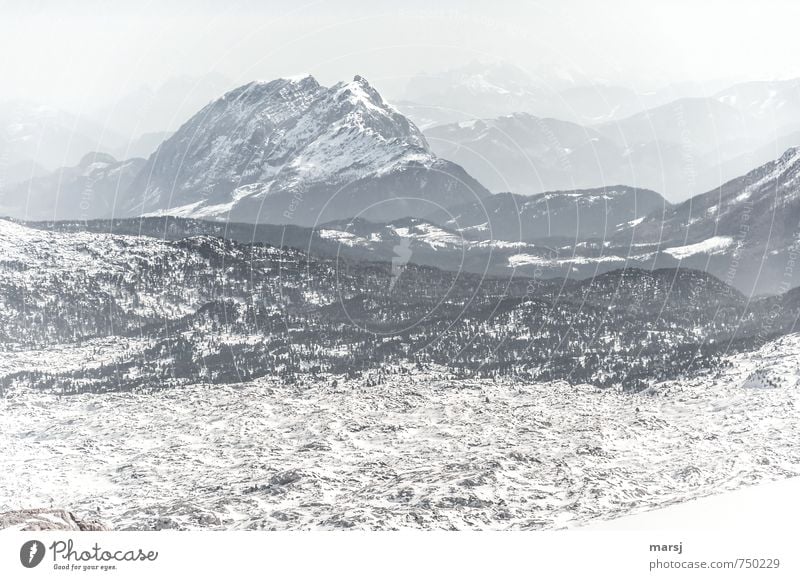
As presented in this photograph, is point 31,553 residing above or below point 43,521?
above

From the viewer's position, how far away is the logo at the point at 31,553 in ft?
366

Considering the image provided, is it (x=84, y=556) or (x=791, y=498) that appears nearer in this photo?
(x=84, y=556)

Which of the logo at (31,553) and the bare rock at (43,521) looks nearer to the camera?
the logo at (31,553)

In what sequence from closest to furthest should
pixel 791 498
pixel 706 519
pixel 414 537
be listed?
pixel 414 537
pixel 706 519
pixel 791 498

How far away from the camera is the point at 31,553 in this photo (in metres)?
112

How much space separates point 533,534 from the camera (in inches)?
4801

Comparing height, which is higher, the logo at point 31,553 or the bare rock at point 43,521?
the logo at point 31,553

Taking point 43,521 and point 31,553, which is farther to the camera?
point 43,521

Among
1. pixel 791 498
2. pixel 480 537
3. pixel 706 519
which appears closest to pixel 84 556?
pixel 480 537

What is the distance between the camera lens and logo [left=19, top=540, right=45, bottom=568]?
111438 millimetres

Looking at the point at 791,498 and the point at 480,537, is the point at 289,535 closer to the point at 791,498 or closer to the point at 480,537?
the point at 480,537

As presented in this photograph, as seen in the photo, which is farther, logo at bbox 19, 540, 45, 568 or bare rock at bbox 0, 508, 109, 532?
bare rock at bbox 0, 508, 109, 532

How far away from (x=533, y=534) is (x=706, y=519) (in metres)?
54.5

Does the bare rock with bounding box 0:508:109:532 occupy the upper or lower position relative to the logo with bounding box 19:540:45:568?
lower
